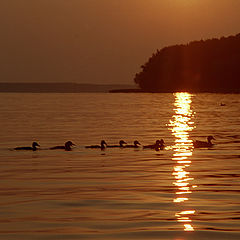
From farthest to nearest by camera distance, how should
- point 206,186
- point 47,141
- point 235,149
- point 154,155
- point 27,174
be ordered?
1. point 47,141
2. point 235,149
3. point 154,155
4. point 27,174
5. point 206,186

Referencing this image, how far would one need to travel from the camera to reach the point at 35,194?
23172 mm

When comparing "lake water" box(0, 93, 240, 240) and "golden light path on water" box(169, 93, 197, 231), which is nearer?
"lake water" box(0, 93, 240, 240)

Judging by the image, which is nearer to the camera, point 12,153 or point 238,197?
point 238,197

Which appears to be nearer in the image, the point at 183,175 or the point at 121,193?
the point at 121,193

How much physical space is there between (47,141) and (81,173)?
58.4ft

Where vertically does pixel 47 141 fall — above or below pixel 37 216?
above

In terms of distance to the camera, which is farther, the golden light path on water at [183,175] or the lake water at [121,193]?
the golden light path on water at [183,175]

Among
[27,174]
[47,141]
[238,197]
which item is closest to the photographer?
[238,197]

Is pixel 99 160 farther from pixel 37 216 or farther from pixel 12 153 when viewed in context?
pixel 37 216

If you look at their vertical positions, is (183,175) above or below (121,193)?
above

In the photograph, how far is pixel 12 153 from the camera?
37906 millimetres

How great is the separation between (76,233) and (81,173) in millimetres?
11473

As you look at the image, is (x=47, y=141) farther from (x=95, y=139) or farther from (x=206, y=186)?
(x=206, y=186)

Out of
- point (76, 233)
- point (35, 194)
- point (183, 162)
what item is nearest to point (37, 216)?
point (76, 233)
